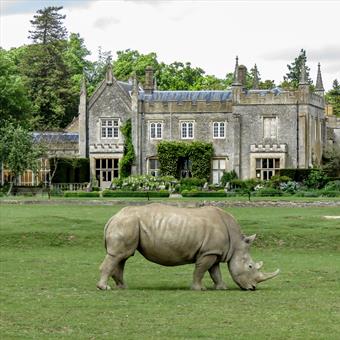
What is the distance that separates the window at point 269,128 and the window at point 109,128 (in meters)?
11.9

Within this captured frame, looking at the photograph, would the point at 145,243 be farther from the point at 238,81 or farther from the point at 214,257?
the point at 238,81

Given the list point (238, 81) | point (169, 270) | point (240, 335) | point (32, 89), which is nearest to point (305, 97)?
point (238, 81)

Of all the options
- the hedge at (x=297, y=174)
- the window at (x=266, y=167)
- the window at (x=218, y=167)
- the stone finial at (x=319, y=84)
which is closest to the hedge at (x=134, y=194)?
the hedge at (x=297, y=174)

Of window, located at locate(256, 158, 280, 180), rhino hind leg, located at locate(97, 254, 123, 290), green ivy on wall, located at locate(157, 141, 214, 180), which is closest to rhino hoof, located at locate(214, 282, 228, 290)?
rhino hind leg, located at locate(97, 254, 123, 290)

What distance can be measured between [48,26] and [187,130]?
200ft

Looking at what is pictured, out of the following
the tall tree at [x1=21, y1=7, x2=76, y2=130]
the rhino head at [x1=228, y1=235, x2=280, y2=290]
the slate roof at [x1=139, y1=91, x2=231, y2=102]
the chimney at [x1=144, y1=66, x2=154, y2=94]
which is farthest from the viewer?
the tall tree at [x1=21, y1=7, x2=76, y2=130]

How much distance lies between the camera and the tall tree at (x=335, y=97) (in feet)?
442

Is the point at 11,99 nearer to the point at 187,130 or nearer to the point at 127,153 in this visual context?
the point at 127,153

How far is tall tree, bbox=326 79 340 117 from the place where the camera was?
135m

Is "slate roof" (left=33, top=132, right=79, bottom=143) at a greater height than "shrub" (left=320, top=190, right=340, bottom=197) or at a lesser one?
greater

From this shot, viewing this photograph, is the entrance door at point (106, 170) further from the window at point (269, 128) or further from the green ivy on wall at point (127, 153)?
the window at point (269, 128)

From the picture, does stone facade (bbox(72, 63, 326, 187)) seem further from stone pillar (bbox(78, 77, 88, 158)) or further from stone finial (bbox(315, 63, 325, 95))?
stone finial (bbox(315, 63, 325, 95))

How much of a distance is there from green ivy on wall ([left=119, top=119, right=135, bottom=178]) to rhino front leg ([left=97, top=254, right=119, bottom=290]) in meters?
61.5

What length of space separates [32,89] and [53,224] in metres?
78.6
